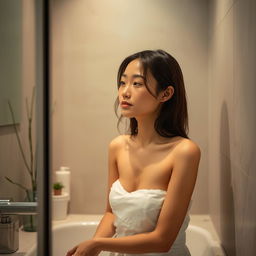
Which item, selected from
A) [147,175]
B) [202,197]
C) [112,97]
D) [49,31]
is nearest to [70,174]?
[112,97]

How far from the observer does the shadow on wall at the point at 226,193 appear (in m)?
1.19

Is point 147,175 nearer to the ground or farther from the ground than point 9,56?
nearer to the ground

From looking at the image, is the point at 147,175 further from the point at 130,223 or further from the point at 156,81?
the point at 156,81

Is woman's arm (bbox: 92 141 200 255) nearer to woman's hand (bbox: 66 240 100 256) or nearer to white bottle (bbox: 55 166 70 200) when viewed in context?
woman's hand (bbox: 66 240 100 256)

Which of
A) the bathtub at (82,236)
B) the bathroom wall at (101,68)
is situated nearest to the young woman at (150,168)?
the bathtub at (82,236)

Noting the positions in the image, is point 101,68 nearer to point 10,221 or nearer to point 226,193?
point 226,193

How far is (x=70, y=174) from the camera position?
1.68 meters

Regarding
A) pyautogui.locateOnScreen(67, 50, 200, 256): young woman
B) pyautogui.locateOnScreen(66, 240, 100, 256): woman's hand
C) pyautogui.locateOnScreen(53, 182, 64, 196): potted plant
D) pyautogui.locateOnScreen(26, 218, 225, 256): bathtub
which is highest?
pyautogui.locateOnScreen(67, 50, 200, 256): young woman

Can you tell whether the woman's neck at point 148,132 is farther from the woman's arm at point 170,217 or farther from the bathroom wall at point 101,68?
the bathroom wall at point 101,68

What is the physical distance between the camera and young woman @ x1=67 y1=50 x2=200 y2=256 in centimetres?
97

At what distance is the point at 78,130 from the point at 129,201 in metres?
0.70

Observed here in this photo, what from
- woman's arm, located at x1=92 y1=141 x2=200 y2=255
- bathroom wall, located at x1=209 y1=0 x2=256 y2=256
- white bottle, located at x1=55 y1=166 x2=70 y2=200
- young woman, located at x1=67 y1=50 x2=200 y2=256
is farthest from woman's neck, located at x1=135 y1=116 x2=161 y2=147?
white bottle, located at x1=55 y1=166 x2=70 y2=200

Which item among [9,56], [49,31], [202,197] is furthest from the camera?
[202,197]

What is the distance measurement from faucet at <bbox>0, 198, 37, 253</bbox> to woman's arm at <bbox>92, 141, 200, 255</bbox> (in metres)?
0.44
